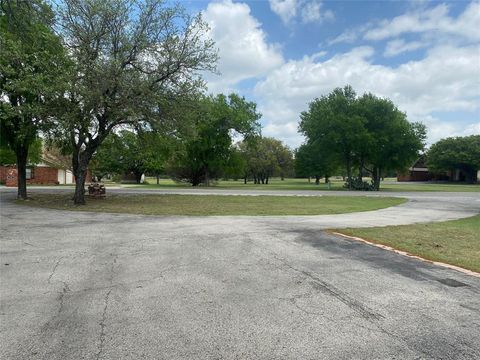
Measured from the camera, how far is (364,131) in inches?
1542

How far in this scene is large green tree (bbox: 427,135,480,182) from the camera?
6894 centimetres

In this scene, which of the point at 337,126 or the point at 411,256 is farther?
the point at 337,126

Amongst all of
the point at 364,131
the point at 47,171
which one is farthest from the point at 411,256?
the point at 47,171

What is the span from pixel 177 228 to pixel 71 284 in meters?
5.73

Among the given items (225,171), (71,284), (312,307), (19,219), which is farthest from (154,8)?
(225,171)

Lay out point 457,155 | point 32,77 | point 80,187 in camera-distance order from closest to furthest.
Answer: point 32,77, point 80,187, point 457,155

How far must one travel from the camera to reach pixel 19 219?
44.5ft

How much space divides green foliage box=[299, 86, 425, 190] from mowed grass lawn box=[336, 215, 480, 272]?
27.5m

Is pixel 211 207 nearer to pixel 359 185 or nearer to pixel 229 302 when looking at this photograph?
pixel 229 302

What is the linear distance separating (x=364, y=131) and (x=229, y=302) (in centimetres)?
3676

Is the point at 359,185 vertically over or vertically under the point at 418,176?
under

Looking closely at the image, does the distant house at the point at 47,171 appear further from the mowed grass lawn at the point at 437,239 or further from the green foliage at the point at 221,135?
the mowed grass lawn at the point at 437,239

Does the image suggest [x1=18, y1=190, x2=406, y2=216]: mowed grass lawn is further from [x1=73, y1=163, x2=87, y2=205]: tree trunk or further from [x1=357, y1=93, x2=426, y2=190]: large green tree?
[x1=357, y1=93, x2=426, y2=190]: large green tree

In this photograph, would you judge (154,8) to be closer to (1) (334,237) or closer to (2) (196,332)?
(1) (334,237)
